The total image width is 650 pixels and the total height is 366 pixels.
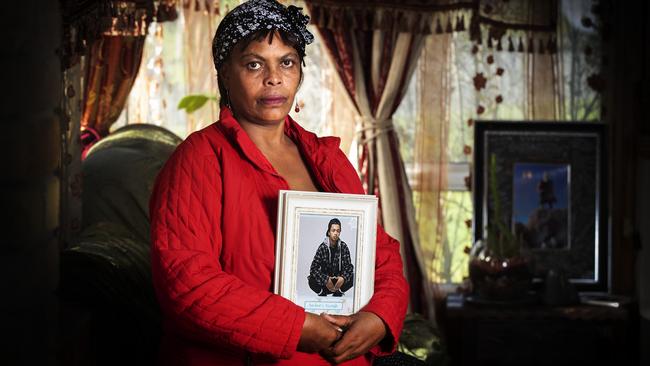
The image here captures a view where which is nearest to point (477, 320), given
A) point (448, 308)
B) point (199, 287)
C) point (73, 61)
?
point (448, 308)

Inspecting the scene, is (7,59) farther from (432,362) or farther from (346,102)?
(346,102)

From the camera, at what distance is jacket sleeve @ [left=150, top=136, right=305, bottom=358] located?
1312mm

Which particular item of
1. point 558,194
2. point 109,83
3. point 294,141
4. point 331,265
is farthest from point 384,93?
point 331,265

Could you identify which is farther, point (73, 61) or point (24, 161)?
point (73, 61)

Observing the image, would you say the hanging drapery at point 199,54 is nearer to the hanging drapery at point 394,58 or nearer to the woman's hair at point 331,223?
the hanging drapery at point 394,58

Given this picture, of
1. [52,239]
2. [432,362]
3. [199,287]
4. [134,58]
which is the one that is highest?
[134,58]

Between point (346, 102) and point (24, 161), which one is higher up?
point (346, 102)

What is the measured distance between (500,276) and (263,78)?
9.34 ft

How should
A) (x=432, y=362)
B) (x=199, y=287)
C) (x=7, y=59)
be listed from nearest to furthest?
(x=7, y=59) < (x=199, y=287) < (x=432, y=362)

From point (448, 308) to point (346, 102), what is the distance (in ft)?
4.09

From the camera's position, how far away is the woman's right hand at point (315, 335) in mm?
1372

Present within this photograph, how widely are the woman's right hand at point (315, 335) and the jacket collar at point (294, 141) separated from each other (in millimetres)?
278

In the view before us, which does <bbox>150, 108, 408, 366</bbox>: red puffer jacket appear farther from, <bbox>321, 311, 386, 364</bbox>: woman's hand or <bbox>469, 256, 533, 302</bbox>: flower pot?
<bbox>469, 256, 533, 302</bbox>: flower pot

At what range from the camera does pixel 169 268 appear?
51.9 inches
